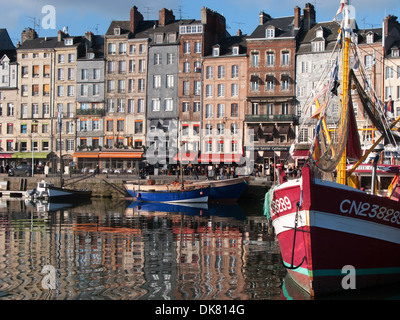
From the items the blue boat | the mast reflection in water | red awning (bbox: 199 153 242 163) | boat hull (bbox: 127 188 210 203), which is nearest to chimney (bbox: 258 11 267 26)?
red awning (bbox: 199 153 242 163)

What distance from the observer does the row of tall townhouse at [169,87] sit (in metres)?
66.2

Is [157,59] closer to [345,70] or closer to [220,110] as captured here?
[220,110]

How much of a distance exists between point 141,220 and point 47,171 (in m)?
35.2

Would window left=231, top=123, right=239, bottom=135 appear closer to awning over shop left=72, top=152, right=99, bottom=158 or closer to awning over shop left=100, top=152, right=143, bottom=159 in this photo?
awning over shop left=100, top=152, right=143, bottom=159

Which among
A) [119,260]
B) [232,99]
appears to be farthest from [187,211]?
[232,99]

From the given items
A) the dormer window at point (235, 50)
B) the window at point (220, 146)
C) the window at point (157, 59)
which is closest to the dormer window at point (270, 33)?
the dormer window at point (235, 50)

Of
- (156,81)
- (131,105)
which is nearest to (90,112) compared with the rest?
(131,105)

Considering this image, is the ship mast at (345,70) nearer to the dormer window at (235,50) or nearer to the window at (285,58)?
the window at (285,58)

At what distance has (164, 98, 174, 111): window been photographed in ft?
237

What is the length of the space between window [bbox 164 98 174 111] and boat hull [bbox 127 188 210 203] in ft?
63.2

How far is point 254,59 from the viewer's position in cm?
6825

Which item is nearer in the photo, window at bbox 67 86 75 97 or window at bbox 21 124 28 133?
window at bbox 67 86 75 97

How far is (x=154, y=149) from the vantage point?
71125mm

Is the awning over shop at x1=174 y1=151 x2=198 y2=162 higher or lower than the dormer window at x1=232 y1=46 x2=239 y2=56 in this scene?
lower
